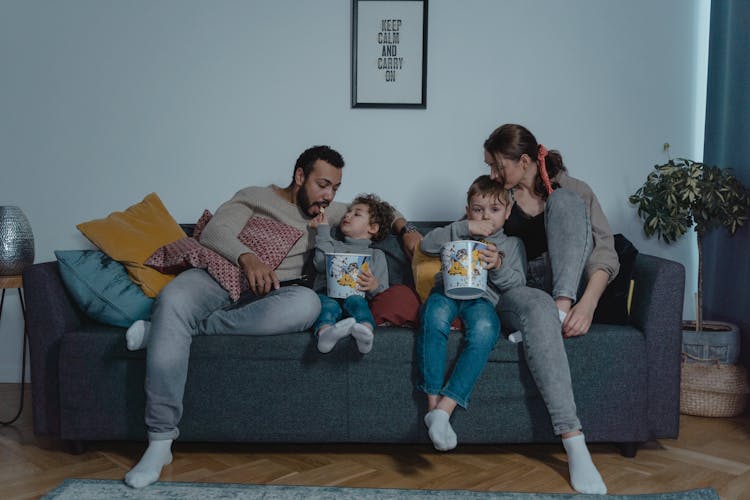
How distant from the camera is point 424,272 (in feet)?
6.40

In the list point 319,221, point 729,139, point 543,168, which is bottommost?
point 319,221

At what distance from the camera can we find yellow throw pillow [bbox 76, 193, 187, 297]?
1.88 meters

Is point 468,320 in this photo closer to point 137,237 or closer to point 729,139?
point 137,237

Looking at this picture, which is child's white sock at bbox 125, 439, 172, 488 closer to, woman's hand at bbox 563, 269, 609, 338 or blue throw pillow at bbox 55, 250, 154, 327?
blue throw pillow at bbox 55, 250, 154, 327

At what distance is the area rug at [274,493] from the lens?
4.83ft

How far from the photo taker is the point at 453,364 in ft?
5.58

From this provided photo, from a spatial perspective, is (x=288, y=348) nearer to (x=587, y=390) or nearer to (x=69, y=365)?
(x=69, y=365)

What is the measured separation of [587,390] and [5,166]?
7.97ft

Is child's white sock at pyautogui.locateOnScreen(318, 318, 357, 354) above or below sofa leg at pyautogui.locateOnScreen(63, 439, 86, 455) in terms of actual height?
above

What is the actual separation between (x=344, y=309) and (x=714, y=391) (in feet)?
4.54

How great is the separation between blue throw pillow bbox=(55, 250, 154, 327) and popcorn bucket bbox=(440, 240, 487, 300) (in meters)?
0.90

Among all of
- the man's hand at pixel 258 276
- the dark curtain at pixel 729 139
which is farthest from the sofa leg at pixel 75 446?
the dark curtain at pixel 729 139

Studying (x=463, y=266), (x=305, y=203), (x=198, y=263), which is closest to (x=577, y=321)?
(x=463, y=266)

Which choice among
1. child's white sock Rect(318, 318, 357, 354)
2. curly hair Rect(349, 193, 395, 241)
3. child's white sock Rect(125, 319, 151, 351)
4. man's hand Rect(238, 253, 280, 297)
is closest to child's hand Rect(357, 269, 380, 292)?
child's white sock Rect(318, 318, 357, 354)
